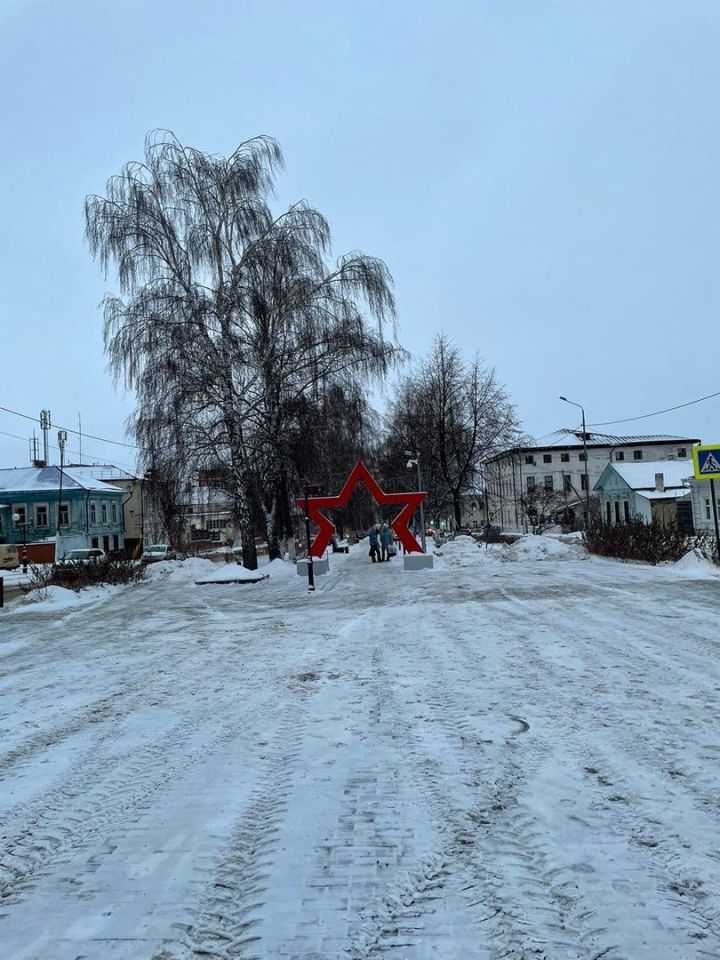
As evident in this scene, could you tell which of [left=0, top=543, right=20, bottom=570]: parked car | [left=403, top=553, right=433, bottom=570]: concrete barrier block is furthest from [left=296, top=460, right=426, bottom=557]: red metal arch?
[left=0, top=543, right=20, bottom=570]: parked car

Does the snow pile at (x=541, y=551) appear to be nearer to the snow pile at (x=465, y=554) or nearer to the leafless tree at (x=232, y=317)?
the snow pile at (x=465, y=554)

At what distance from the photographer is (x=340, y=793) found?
3.88m

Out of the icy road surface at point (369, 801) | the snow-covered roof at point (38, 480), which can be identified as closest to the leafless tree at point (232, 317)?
the icy road surface at point (369, 801)

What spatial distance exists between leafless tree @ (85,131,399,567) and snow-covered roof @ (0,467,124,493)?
35.5 meters

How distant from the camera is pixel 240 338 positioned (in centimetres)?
2252

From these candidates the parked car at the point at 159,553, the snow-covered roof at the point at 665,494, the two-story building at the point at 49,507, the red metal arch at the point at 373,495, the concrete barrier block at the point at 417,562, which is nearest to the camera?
the red metal arch at the point at 373,495

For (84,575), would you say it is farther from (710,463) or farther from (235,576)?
(710,463)

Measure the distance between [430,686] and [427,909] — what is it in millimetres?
3430

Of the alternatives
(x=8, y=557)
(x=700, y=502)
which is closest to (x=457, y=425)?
(x=700, y=502)

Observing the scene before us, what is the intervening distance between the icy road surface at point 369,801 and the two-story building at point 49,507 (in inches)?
1906

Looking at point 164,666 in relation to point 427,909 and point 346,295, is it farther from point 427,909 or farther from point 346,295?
point 346,295

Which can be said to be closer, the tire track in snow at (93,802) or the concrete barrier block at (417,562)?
the tire track in snow at (93,802)

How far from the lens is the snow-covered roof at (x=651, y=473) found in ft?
156

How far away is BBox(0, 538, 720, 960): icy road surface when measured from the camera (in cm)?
266
